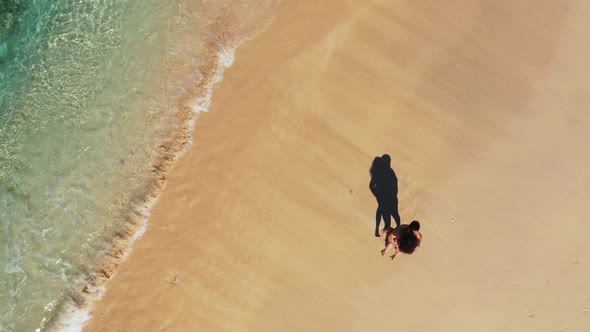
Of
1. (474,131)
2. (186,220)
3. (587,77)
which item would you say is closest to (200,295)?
(186,220)

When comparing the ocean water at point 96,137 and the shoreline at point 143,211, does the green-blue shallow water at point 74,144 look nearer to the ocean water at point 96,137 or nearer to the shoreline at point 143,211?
the ocean water at point 96,137

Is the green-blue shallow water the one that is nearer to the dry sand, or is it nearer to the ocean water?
the ocean water

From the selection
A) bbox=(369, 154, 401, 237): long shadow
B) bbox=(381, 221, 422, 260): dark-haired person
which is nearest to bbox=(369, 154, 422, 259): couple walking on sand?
bbox=(369, 154, 401, 237): long shadow

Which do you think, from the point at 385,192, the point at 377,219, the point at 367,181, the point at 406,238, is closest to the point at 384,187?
the point at 385,192

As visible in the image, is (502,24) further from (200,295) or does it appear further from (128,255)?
(128,255)

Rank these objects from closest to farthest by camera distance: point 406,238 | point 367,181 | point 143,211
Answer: point 406,238 → point 143,211 → point 367,181

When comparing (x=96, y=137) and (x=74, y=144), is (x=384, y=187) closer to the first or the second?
(x=96, y=137)
